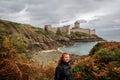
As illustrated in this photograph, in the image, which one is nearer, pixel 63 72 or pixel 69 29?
pixel 63 72

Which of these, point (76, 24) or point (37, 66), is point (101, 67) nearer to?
point (37, 66)

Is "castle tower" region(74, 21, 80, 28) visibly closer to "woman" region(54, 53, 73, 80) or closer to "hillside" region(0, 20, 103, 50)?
"hillside" region(0, 20, 103, 50)

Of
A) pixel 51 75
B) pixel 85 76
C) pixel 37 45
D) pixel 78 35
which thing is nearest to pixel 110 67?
pixel 85 76

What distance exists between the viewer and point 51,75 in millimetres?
11109

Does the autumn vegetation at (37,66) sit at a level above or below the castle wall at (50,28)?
above

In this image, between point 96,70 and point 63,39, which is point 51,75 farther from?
point 63,39

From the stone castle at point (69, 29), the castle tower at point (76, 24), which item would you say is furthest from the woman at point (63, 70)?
the castle tower at point (76, 24)

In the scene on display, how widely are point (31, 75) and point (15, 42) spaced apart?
5.11ft

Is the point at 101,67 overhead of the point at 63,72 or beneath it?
beneath

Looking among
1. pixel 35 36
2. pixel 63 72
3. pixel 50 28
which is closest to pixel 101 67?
pixel 63 72

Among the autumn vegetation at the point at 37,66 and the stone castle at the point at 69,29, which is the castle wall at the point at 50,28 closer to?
the stone castle at the point at 69,29

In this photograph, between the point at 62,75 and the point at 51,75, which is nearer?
the point at 62,75

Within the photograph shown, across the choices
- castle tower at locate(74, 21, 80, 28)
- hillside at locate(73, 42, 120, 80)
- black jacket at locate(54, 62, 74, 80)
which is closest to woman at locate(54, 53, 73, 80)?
black jacket at locate(54, 62, 74, 80)

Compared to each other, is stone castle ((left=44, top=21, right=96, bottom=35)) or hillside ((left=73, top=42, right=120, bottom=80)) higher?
hillside ((left=73, top=42, right=120, bottom=80))
